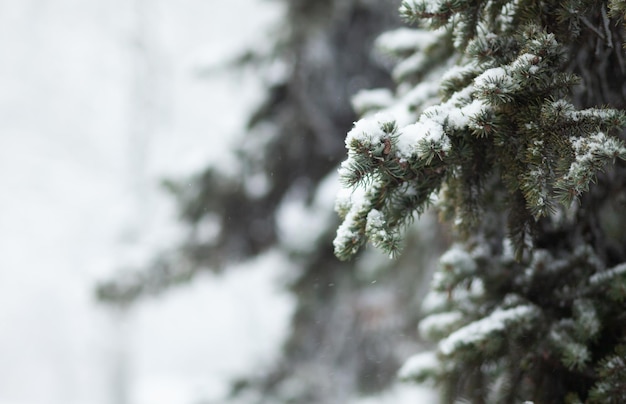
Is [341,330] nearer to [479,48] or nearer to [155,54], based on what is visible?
[479,48]

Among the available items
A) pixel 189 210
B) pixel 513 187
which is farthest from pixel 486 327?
pixel 189 210

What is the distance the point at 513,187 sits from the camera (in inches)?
41.4

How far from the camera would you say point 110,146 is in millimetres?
10352

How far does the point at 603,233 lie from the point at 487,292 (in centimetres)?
34

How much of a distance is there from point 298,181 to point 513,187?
2416mm

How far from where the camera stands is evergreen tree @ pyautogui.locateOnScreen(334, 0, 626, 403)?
955 mm

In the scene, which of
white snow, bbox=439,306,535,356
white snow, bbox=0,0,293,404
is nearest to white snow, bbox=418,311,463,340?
white snow, bbox=439,306,535,356

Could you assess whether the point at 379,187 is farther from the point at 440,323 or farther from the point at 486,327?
the point at 440,323

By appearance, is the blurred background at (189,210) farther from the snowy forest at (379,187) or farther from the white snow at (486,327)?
the white snow at (486,327)

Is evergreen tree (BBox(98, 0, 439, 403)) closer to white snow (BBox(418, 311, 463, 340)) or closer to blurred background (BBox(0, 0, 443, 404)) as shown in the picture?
blurred background (BBox(0, 0, 443, 404))

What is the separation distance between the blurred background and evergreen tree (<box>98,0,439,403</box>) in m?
0.01

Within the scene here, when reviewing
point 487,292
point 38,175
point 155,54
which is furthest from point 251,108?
point 38,175

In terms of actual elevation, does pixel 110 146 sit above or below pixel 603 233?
above

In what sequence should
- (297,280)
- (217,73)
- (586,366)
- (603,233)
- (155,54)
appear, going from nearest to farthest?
(586,366) → (603,233) → (297,280) → (217,73) → (155,54)
